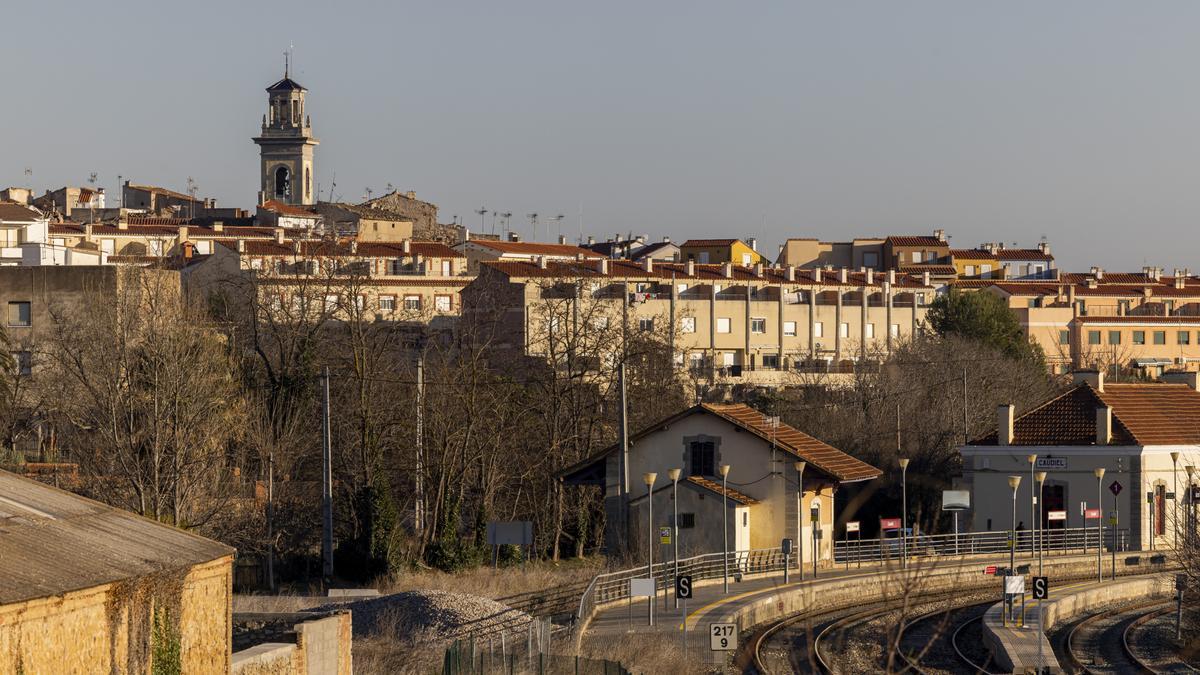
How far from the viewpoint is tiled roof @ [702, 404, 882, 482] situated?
45.6 m

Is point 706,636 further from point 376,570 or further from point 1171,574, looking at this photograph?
point 1171,574

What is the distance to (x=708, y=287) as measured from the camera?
104375 millimetres

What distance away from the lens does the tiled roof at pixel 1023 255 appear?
480ft

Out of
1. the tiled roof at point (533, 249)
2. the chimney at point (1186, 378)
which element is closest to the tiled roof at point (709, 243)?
the tiled roof at point (533, 249)

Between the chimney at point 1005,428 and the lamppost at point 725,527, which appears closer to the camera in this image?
the lamppost at point 725,527

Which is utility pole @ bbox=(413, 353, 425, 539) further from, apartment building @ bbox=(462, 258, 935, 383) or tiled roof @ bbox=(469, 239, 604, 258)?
tiled roof @ bbox=(469, 239, 604, 258)

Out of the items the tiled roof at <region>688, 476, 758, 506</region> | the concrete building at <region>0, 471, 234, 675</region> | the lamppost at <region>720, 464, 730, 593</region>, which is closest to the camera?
the concrete building at <region>0, 471, 234, 675</region>

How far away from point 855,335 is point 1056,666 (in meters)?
80.1

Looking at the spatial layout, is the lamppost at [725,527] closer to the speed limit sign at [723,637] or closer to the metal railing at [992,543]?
the metal railing at [992,543]

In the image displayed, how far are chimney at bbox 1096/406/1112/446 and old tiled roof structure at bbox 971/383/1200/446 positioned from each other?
196 mm

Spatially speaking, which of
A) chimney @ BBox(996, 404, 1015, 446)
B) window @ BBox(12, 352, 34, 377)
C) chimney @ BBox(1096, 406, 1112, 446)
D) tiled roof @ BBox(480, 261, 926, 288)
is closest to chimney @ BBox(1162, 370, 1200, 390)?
chimney @ BBox(1096, 406, 1112, 446)

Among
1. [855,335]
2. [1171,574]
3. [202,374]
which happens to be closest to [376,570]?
[202,374]

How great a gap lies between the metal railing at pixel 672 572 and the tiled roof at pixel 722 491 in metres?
1.22

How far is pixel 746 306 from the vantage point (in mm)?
104875
